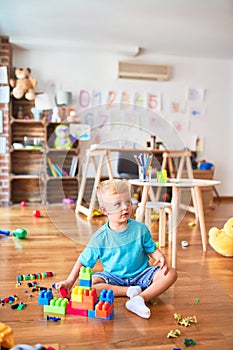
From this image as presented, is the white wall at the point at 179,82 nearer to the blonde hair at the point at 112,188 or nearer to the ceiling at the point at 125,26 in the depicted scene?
the ceiling at the point at 125,26

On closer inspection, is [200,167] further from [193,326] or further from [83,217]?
[193,326]

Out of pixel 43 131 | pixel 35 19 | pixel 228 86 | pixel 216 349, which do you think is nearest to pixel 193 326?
pixel 216 349

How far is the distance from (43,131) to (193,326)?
3.34 meters

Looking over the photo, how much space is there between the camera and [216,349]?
1.07 m

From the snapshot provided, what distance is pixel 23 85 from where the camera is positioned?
4.04m

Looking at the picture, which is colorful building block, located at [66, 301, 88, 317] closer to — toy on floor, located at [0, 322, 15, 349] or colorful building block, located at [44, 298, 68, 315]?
colorful building block, located at [44, 298, 68, 315]

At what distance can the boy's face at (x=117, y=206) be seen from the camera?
1357mm

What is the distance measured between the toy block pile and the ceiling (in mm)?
2364

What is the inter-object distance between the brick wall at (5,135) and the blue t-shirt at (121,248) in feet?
9.29

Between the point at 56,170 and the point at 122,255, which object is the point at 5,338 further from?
the point at 56,170

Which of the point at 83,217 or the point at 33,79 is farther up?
the point at 33,79

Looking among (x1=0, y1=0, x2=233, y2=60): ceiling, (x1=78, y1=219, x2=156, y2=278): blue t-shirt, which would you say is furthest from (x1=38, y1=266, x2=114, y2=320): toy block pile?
(x1=0, y1=0, x2=233, y2=60): ceiling

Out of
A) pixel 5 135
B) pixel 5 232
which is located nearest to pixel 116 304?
pixel 5 232

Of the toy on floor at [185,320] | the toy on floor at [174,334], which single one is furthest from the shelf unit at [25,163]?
the toy on floor at [174,334]
